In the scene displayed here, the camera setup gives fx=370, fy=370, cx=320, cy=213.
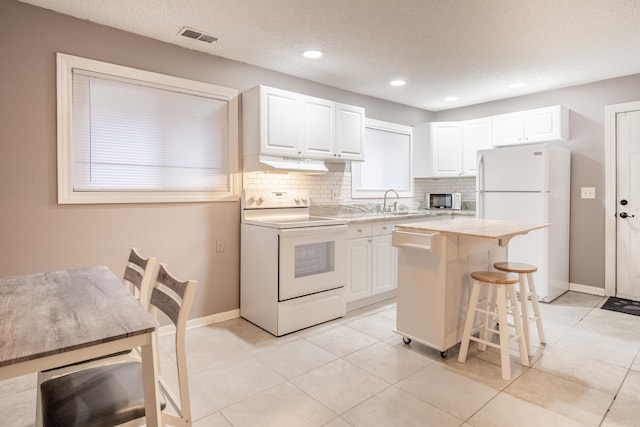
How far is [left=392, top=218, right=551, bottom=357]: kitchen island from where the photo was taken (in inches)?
99.5

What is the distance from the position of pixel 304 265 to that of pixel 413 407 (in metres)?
1.49

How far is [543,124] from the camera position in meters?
4.32

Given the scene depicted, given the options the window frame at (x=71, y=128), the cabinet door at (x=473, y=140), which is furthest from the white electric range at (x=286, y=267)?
the cabinet door at (x=473, y=140)

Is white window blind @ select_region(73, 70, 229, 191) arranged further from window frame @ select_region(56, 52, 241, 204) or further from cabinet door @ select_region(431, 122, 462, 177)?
cabinet door @ select_region(431, 122, 462, 177)

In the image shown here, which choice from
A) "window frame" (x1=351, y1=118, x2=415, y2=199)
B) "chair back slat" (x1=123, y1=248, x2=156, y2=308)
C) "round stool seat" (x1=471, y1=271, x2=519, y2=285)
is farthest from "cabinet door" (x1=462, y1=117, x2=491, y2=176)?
"chair back slat" (x1=123, y1=248, x2=156, y2=308)

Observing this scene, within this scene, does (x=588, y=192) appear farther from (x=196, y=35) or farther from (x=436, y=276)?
(x=196, y=35)

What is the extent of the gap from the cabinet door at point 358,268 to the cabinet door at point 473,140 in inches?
85.0

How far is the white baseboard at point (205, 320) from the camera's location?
3.12 meters

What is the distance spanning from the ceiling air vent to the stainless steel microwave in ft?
12.1

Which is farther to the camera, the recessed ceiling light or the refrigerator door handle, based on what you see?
the refrigerator door handle

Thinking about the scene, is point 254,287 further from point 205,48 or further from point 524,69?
point 524,69

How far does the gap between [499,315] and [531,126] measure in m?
2.97

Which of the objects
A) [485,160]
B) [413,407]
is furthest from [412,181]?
[413,407]

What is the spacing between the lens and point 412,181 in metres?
5.45
